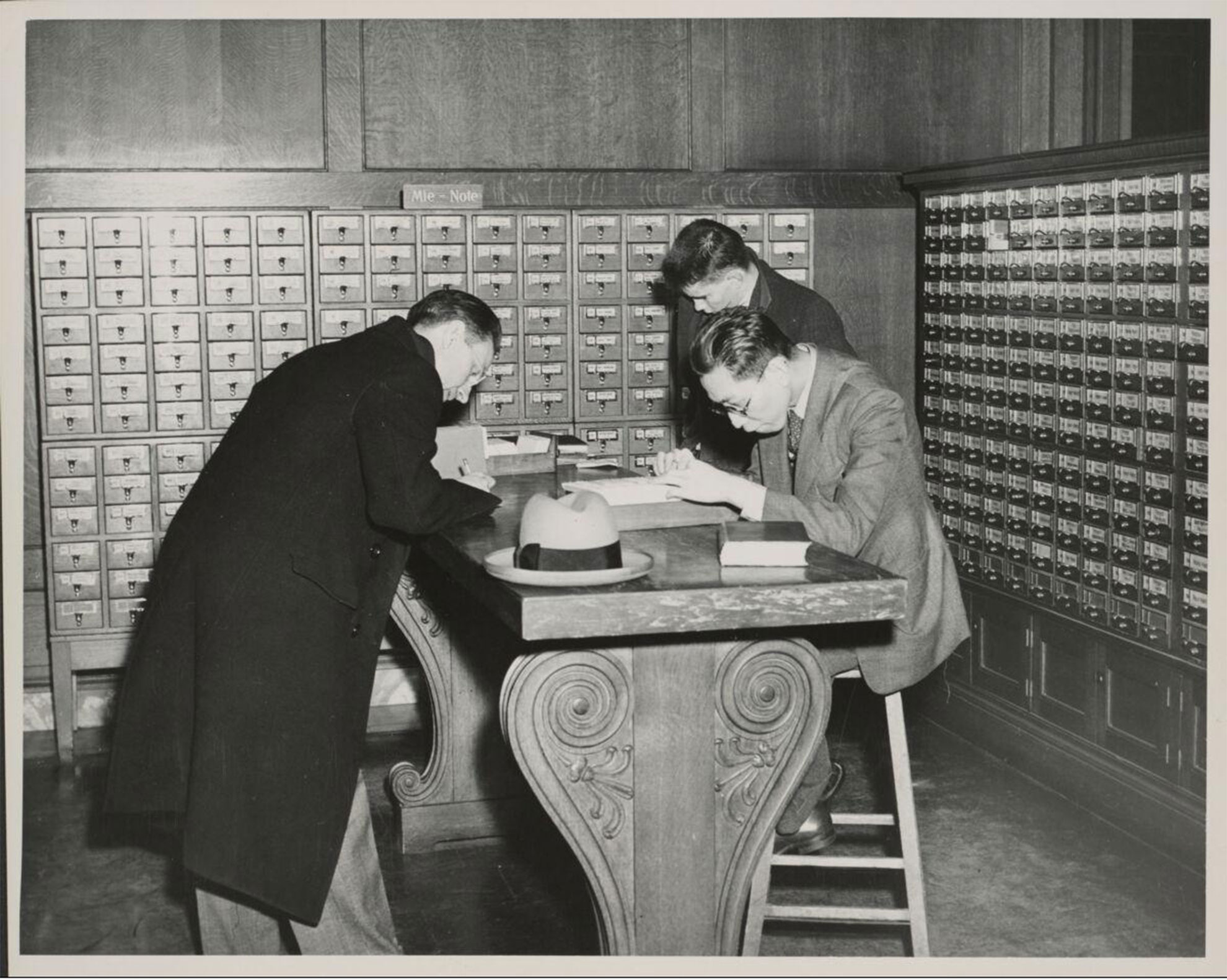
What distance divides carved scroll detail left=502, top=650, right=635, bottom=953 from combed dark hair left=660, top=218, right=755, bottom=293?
6.31 ft

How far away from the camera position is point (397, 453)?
2.86 m

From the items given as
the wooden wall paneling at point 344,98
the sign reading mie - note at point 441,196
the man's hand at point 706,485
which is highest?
the wooden wall paneling at point 344,98

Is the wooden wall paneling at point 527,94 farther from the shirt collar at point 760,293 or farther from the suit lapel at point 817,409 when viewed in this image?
the suit lapel at point 817,409

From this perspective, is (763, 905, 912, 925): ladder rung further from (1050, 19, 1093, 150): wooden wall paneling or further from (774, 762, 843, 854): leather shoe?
(1050, 19, 1093, 150): wooden wall paneling

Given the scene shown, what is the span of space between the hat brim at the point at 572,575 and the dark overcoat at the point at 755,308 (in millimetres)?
1325

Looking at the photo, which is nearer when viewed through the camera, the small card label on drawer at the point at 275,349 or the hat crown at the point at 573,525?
the hat crown at the point at 573,525

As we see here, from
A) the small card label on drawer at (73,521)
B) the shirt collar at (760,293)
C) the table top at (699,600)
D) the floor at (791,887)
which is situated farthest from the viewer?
the small card label on drawer at (73,521)

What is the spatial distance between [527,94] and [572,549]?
10.5ft

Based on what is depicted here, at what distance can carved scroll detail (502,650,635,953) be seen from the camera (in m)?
2.54

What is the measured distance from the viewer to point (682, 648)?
8.46ft

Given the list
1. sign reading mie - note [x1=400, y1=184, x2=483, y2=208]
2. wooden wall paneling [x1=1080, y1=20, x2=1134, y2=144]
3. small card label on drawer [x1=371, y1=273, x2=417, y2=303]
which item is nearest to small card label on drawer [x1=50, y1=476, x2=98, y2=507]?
small card label on drawer [x1=371, y1=273, x2=417, y2=303]

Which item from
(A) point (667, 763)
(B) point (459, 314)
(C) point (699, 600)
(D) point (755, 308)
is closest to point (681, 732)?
(A) point (667, 763)

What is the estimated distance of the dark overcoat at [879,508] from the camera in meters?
3.02

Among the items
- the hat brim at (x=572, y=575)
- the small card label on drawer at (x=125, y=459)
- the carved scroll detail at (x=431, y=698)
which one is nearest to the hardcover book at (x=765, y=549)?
the hat brim at (x=572, y=575)
